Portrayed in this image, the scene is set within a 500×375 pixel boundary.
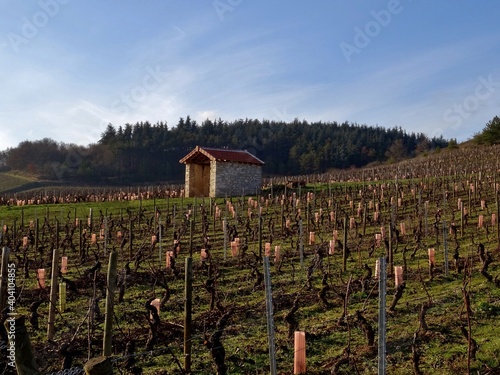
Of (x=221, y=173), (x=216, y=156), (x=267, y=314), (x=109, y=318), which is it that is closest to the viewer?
(x=267, y=314)

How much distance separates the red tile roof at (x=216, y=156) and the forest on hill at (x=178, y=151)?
171ft

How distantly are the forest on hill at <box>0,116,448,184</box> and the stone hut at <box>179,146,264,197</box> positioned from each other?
52192 millimetres

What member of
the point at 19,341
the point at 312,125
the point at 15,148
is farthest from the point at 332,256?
the point at 312,125

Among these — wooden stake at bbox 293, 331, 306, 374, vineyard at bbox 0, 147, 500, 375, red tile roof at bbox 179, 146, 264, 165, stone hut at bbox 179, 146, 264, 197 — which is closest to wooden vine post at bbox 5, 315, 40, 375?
vineyard at bbox 0, 147, 500, 375

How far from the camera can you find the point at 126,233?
67.1 feet

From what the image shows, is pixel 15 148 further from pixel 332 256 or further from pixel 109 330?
pixel 109 330

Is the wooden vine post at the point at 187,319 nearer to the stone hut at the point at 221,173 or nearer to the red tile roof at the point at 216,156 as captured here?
the stone hut at the point at 221,173

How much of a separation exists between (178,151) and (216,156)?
218 feet

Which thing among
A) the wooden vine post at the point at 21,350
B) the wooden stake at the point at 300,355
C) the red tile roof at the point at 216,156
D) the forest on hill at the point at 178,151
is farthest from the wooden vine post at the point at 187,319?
the forest on hill at the point at 178,151

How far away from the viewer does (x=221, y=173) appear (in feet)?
107

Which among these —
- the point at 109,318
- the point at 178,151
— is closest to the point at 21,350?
the point at 109,318

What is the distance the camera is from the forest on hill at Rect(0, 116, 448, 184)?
288 ft

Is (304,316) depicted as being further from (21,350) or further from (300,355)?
(21,350)

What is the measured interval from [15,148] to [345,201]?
3426 inches
